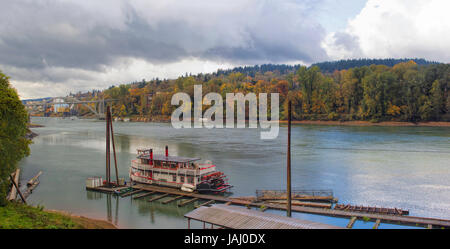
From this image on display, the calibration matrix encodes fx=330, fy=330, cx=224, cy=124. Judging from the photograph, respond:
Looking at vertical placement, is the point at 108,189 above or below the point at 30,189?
above

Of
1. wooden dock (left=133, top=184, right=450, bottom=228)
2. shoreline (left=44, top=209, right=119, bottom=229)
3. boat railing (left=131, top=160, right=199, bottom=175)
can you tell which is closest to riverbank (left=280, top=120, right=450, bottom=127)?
→ wooden dock (left=133, top=184, right=450, bottom=228)

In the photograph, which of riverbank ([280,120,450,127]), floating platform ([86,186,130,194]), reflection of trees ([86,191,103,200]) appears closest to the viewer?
reflection of trees ([86,191,103,200])

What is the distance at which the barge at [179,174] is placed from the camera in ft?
77.5

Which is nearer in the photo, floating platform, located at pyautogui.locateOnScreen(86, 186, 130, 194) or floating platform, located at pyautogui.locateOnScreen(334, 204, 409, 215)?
floating platform, located at pyautogui.locateOnScreen(334, 204, 409, 215)

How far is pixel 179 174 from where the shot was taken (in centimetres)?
2431

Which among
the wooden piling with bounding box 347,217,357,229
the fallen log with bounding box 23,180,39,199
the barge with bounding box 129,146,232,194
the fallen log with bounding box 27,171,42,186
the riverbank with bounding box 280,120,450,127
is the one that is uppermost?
the riverbank with bounding box 280,120,450,127

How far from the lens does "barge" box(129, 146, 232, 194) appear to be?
23.6m

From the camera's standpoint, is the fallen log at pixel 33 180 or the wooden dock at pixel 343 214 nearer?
the wooden dock at pixel 343 214

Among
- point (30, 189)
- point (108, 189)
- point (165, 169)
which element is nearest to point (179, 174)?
point (165, 169)

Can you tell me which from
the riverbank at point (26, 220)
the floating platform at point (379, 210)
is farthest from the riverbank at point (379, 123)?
the riverbank at point (26, 220)

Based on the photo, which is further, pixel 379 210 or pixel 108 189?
pixel 108 189

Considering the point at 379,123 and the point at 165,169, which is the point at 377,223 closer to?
the point at 165,169

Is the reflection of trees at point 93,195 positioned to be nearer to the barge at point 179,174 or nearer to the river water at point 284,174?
the river water at point 284,174

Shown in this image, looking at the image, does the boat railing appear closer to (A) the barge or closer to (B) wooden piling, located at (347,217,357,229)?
(A) the barge
